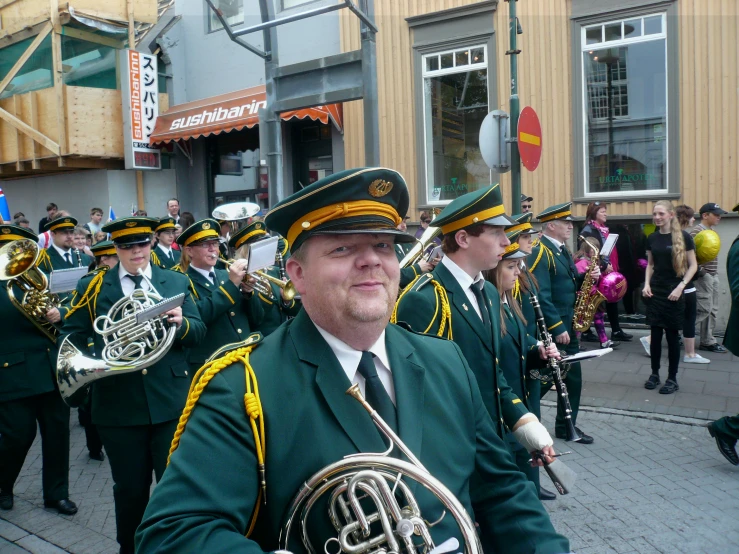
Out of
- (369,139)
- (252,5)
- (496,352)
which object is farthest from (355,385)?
(252,5)

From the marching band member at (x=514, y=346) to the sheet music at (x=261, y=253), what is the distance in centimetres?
145

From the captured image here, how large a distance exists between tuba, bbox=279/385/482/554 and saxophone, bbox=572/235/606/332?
23.1 feet

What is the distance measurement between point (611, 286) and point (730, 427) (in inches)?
158

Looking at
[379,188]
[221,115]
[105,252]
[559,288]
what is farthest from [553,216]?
[221,115]

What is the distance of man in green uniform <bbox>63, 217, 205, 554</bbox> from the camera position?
3.96m

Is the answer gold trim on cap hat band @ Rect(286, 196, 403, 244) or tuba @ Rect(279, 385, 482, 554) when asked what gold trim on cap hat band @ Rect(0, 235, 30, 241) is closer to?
gold trim on cap hat band @ Rect(286, 196, 403, 244)

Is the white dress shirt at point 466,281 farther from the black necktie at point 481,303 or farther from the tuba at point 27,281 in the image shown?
the tuba at point 27,281

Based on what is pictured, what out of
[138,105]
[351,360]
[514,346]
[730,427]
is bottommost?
[730,427]

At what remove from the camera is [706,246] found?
8.30 meters

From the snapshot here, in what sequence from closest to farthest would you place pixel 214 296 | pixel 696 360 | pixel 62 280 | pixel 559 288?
pixel 214 296 < pixel 62 280 < pixel 559 288 < pixel 696 360

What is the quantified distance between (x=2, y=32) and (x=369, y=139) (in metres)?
11.9

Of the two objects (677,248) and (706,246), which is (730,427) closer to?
(677,248)

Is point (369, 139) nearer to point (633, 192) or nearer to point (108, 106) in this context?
point (633, 192)

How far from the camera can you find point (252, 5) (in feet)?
45.7
